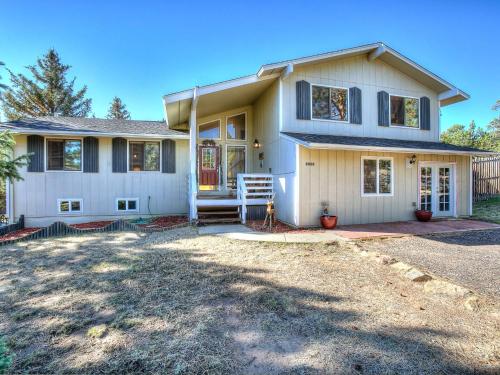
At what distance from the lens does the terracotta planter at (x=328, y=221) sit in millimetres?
7668

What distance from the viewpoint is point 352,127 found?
30.8ft

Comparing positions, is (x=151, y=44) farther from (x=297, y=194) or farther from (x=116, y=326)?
(x=116, y=326)

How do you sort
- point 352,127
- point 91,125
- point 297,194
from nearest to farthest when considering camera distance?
point 297,194
point 352,127
point 91,125

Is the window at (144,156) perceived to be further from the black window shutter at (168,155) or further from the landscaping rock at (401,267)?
the landscaping rock at (401,267)

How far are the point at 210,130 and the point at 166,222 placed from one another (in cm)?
467

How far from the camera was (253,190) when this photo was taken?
9398 millimetres

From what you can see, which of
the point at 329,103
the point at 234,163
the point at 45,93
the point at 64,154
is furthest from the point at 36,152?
the point at 45,93

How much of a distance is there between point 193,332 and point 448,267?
431 centimetres

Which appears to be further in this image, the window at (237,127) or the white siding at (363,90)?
the window at (237,127)

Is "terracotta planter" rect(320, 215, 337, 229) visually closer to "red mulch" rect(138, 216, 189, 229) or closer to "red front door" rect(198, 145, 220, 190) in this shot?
"red mulch" rect(138, 216, 189, 229)

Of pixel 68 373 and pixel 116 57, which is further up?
pixel 116 57

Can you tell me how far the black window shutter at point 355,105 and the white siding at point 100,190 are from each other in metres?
6.46

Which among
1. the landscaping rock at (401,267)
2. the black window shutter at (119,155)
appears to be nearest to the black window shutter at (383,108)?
the landscaping rock at (401,267)

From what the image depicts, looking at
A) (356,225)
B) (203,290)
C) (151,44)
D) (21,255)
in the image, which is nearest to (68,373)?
(203,290)
